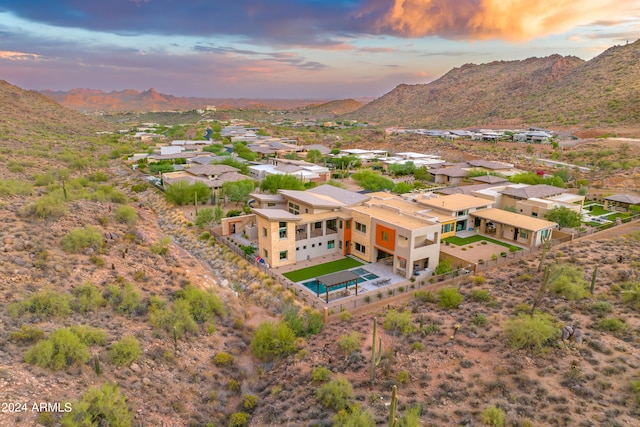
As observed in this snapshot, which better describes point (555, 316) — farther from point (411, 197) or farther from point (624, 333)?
point (411, 197)

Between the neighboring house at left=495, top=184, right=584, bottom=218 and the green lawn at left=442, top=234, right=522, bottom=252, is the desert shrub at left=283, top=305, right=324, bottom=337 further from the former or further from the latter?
the neighboring house at left=495, top=184, right=584, bottom=218

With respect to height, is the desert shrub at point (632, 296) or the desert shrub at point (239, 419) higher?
the desert shrub at point (632, 296)

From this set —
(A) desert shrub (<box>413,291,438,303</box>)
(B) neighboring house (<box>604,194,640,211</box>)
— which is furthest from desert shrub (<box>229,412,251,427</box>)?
(B) neighboring house (<box>604,194,640,211</box>)

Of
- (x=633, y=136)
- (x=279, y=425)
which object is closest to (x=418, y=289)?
(x=279, y=425)

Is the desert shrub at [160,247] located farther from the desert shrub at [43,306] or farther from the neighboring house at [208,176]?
the neighboring house at [208,176]

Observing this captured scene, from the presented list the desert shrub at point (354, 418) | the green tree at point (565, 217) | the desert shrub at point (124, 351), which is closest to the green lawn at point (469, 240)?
the green tree at point (565, 217)

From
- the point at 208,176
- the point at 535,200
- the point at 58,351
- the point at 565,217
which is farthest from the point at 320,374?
the point at 208,176

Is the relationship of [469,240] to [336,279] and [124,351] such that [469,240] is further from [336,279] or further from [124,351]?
[124,351]
